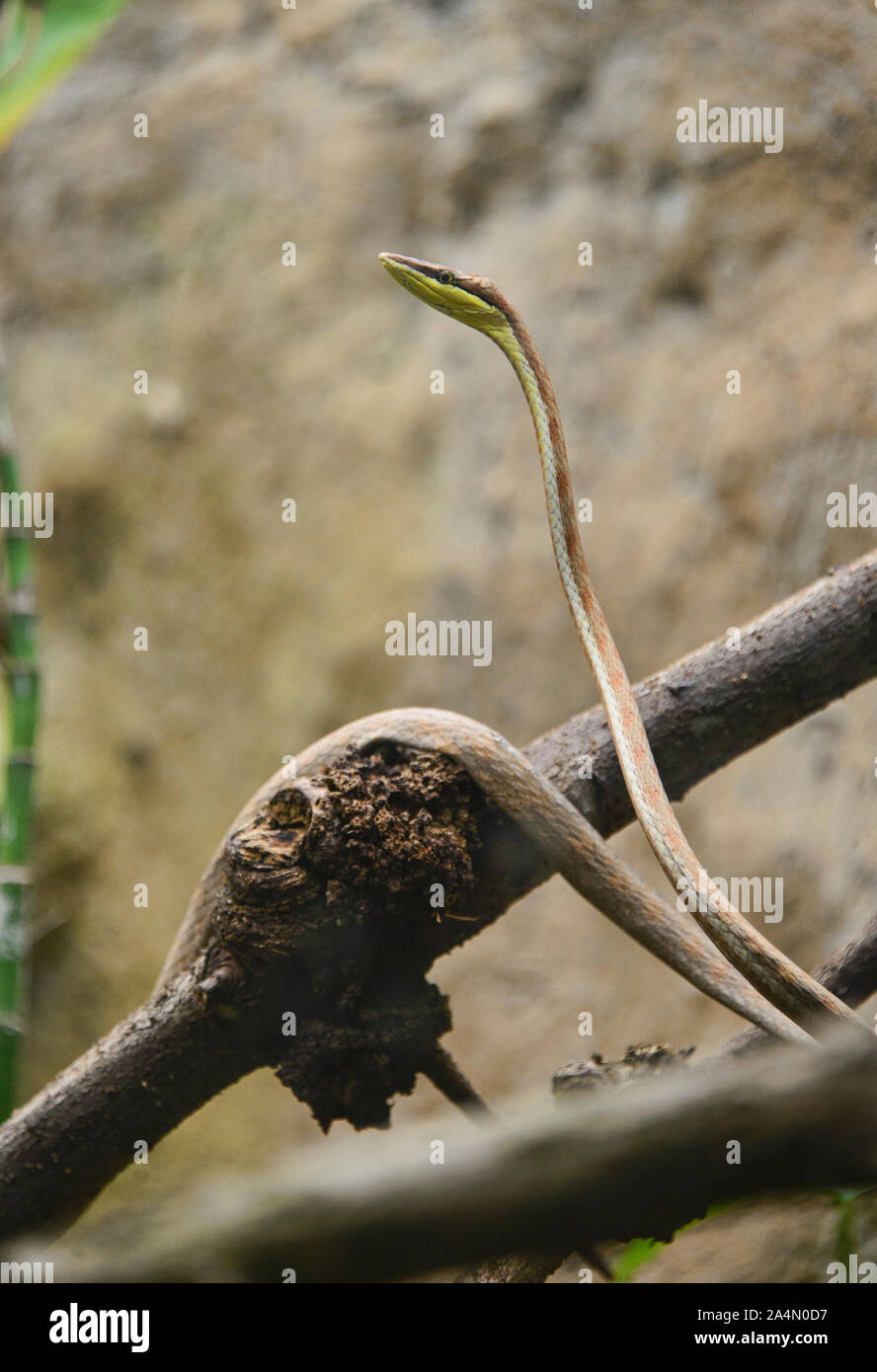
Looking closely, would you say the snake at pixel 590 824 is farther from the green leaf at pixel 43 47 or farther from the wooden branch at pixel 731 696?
the green leaf at pixel 43 47

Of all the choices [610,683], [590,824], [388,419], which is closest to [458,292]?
[610,683]

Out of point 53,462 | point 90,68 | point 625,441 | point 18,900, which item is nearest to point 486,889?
point 18,900

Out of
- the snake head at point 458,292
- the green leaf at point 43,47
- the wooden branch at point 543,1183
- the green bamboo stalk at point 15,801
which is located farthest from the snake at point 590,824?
the green leaf at point 43,47

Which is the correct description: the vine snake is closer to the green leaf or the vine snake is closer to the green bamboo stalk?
the green bamboo stalk

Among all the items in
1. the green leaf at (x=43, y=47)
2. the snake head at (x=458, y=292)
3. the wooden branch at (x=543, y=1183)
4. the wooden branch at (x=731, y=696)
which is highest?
the green leaf at (x=43, y=47)

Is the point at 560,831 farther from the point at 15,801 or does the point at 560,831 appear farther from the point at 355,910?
the point at 15,801

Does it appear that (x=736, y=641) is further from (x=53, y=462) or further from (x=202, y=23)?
(x=202, y=23)
